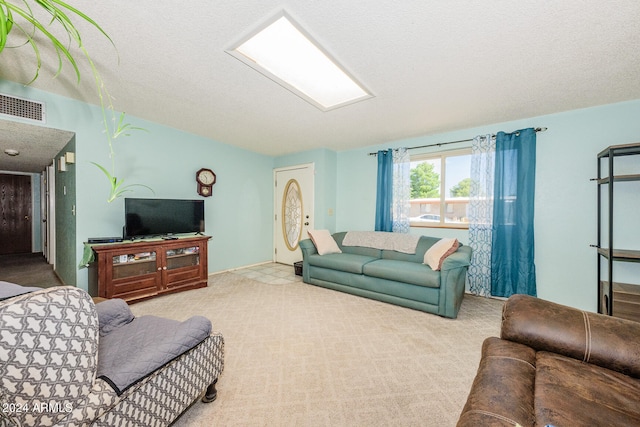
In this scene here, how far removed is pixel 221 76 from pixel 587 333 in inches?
120

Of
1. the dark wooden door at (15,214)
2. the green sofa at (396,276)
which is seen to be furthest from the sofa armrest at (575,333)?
the dark wooden door at (15,214)

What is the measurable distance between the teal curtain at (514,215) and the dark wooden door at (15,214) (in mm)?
10517

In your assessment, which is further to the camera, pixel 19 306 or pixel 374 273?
pixel 374 273

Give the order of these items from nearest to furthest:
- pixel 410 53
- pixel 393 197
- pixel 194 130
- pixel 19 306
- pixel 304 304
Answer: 1. pixel 19 306
2. pixel 410 53
3. pixel 304 304
4. pixel 194 130
5. pixel 393 197

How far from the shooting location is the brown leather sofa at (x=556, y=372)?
836mm

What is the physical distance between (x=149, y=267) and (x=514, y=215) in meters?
4.84

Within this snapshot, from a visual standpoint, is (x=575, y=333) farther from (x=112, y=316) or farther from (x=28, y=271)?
(x=28, y=271)

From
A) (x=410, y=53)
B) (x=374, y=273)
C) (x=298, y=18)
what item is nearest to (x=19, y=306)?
(x=298, y=18)

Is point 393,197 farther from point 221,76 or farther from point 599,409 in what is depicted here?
point 599,409

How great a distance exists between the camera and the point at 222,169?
4352mm

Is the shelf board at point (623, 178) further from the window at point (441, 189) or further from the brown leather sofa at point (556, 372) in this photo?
the brown leather sofa at point (556, 372)

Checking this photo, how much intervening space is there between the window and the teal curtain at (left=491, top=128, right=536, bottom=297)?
40 cm

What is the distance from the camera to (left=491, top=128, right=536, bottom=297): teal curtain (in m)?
3.03

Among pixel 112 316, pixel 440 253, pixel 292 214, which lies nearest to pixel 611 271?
pixel 440 253
